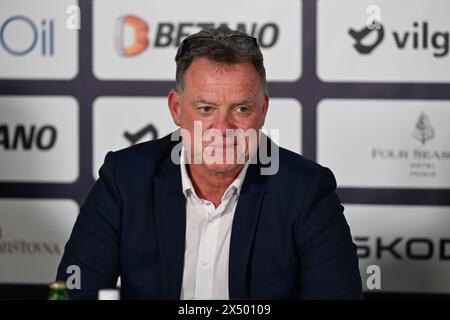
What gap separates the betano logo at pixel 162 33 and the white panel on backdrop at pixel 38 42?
0.16 m

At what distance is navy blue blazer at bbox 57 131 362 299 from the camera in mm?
1298

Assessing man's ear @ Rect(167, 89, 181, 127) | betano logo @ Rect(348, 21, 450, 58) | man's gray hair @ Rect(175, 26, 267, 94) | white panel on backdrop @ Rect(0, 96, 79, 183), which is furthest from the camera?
white panel on backdrop @ Rect(0, 96, 79, 183)

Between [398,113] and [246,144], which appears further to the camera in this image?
[398,113]

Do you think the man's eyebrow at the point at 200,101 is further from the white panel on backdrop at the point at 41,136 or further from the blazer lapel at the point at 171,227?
the white panel on backdrop at the point at 41,136

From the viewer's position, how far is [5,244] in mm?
2443

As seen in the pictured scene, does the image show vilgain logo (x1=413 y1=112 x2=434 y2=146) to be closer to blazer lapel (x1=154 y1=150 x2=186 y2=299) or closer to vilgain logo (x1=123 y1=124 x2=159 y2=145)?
vilgain logo (x1=123 y1=124 x2=159 y2=145)

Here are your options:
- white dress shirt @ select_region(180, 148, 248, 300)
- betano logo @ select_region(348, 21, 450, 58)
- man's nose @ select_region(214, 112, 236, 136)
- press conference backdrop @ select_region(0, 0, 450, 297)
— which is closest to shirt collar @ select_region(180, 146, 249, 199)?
white dress shirt @ select_region(180, 148, 248, 300)

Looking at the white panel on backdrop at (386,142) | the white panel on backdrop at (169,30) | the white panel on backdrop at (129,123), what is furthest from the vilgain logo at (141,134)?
the white panel on backdrop at (386,142)

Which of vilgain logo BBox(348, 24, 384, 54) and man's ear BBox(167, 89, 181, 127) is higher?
vilgain logo BBox(348, 24, 384, 54)

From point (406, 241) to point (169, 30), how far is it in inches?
40.1

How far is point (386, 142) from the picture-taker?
2.29 meters

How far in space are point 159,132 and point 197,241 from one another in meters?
1.02
